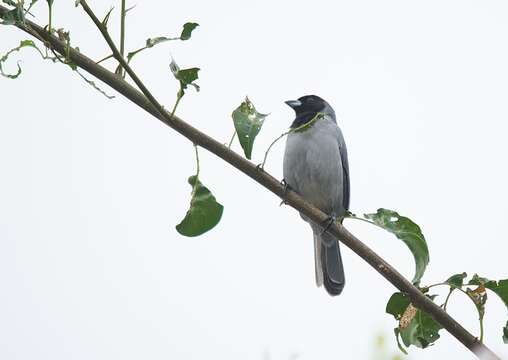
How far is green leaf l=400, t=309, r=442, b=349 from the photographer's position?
210 cm

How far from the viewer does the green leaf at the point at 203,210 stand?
214cm

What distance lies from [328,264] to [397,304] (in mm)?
3652

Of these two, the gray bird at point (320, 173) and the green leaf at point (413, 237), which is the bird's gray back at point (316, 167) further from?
the green leaf at point (413, 237)

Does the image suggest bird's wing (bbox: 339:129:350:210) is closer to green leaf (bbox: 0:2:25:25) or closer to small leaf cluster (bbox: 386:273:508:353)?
small leaf cluster (bbox: 386:273:508:353)

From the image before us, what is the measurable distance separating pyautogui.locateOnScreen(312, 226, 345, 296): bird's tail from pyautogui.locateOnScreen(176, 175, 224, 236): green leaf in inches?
120

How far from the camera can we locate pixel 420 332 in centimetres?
212

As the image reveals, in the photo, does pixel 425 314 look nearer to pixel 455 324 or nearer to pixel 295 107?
pixel 455 324

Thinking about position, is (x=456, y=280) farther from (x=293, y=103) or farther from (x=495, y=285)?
(x=293, y=103)

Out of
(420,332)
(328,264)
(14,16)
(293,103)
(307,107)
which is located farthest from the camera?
(307,107)

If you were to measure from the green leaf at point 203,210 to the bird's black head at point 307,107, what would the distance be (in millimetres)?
4461

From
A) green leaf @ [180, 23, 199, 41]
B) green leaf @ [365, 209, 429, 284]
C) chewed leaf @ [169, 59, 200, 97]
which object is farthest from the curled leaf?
green leaf @ [365, 209, 429, 284]

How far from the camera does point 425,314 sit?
208cm

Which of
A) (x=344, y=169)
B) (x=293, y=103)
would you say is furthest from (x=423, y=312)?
(x=293, y=103)

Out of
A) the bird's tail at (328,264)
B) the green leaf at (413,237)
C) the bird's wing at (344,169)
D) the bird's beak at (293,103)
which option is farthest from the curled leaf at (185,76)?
the bird's beak at (293,103)
